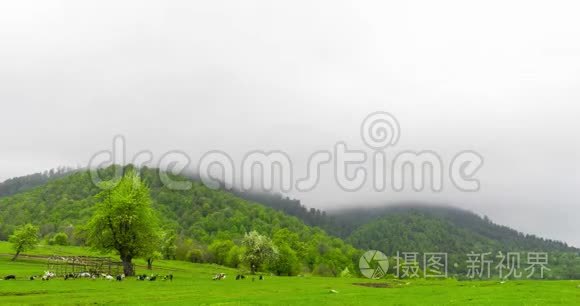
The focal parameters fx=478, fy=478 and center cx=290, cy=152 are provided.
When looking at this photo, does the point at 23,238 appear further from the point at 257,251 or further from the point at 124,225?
the point at 257,251

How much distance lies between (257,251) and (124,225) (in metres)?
46.9

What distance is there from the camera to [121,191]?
93625 millimetres

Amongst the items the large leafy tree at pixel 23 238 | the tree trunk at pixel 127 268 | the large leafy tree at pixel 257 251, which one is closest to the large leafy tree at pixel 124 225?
the tree trunk at pixel 127 268

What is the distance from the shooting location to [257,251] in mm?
131125

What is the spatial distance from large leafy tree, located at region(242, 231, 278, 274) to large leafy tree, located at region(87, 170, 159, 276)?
3977 centimetres

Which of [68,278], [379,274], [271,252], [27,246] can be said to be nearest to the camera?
[68,278]

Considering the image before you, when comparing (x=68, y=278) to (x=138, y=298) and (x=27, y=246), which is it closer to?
(x=138, y=298)

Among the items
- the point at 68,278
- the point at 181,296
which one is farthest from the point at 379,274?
the point at 181,296

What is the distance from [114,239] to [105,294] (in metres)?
38.9

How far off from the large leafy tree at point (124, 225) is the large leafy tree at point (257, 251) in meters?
39.8

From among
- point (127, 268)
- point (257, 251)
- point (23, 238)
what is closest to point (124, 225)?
point (127, 268)

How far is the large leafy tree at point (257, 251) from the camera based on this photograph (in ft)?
429

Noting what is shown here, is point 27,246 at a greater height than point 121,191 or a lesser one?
lesser

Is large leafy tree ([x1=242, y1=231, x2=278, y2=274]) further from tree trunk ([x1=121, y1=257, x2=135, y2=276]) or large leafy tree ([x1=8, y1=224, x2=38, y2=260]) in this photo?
large leafy tree ([x1=8, y1=224, x2=38, y2=260])
